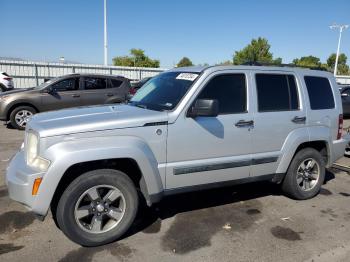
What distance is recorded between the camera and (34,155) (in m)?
3.44

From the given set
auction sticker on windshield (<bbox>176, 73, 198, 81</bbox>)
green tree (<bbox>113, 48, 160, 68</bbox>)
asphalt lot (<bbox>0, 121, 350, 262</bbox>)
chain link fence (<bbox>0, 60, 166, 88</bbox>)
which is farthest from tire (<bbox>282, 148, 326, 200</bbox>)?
green tree (<bbox>113, 48, 160, 68</bbox>)

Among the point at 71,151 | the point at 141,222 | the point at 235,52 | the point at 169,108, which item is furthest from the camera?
the point at 235,52

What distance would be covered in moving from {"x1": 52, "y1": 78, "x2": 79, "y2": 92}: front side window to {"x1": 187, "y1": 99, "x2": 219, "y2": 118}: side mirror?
756cm

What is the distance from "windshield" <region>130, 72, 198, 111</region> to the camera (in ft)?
13.3

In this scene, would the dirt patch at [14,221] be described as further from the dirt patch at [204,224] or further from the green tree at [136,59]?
the green tree at [136,59]

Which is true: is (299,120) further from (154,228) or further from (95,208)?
(95,208)

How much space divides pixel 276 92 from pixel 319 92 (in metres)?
0.94

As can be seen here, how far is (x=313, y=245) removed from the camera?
12.2 ft

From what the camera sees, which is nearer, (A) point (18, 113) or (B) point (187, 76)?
(B) point (187, 76)

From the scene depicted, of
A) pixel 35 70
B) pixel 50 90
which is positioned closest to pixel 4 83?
pixel 35 70

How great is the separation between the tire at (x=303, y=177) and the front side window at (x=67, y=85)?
7.62m

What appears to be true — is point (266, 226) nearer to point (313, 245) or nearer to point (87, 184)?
point (313, 245)

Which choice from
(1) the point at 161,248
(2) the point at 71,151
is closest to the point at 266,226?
(1) the point at 161,248

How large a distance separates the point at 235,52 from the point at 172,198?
170ft
